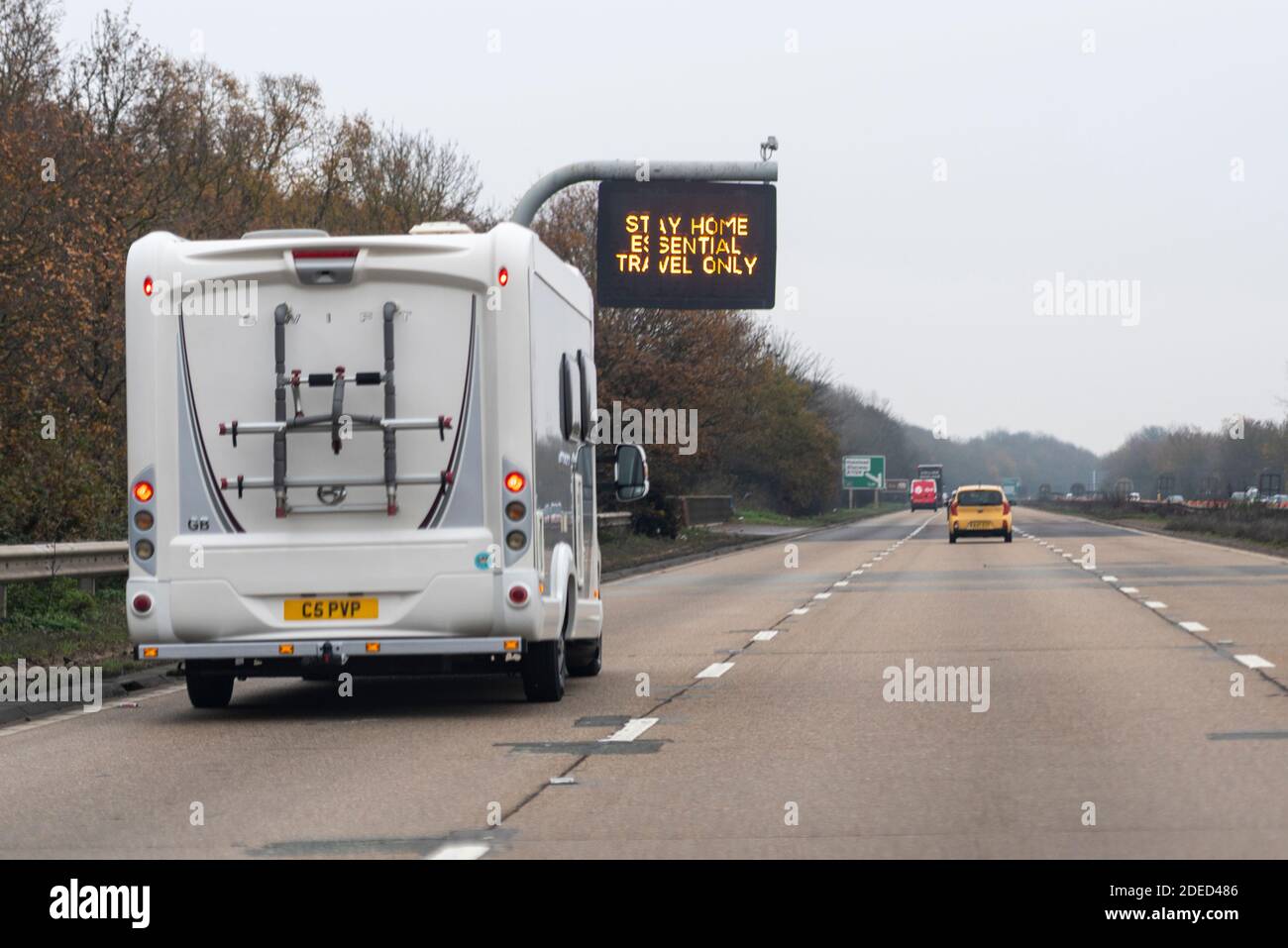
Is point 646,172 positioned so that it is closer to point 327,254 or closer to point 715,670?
point 715,670

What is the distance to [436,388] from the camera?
1173cm

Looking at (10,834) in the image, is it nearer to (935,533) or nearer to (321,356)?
(321,356)

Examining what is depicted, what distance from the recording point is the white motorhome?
11703 millimetres

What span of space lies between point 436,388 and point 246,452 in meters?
1.23

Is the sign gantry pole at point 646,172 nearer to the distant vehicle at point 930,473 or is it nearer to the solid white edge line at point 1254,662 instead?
the solid white edge line at point 1254,662

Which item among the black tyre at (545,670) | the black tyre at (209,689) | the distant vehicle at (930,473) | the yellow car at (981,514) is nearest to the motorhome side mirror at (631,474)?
the black tyre at (545,670)

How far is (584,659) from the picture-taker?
15055 mm

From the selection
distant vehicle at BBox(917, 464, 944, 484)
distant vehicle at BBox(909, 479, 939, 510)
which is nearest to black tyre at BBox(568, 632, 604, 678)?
distant vehicle at BBox(909, 479, 939, 510)

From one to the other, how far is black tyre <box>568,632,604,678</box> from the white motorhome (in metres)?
3.04

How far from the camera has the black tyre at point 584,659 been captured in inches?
589

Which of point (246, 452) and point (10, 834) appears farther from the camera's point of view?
point (246, 452)

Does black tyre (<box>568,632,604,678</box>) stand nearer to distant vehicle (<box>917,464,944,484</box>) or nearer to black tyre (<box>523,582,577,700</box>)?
black tyre (<box>523,582,577,700</box>)

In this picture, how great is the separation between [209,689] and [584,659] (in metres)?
3.16

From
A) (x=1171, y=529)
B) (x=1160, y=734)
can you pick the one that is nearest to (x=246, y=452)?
(x=1160, y=734)
